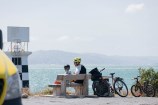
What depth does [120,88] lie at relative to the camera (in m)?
16.6

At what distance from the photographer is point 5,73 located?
4.22 meters

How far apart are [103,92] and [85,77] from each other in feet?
2.65

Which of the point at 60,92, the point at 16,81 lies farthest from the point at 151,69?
the point at 16,81

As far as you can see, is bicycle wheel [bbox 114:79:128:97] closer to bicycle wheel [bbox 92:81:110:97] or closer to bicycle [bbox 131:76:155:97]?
bicycle [bbox 131:76:155:97]

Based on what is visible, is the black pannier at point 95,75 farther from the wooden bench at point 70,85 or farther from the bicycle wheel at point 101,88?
the wooden bench at point 70,85

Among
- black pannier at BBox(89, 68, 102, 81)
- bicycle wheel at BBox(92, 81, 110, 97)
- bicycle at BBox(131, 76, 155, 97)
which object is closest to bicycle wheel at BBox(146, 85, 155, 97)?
bicycle at BBox(131, 76, 155, 97)

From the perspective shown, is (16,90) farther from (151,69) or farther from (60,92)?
(151,69)

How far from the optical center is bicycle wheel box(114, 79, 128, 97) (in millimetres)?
16359

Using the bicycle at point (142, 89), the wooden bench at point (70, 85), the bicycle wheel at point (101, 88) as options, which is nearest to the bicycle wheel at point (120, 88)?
the bicycle at point (142, 89)

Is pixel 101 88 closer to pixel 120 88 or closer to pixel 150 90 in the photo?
pixel 120 88

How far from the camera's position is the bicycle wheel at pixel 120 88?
16359 mm

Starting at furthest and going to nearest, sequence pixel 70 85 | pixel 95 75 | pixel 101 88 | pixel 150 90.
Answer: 1. pixel 150 90
2. pixel 95 75
3. pixel 101 88
4. pixel 70 85

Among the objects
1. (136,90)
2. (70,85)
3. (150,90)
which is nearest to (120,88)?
(136,90)

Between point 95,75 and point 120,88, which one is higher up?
point 95,75
